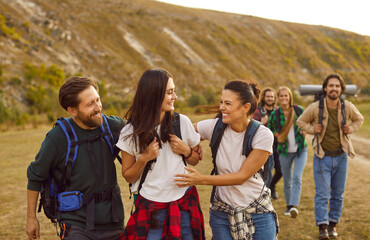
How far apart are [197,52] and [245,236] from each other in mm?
67666

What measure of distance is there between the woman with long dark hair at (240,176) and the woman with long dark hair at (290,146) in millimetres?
3805

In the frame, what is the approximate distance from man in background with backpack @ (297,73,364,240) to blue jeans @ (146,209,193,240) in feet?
11.3

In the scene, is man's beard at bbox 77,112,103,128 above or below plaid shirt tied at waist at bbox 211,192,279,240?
above

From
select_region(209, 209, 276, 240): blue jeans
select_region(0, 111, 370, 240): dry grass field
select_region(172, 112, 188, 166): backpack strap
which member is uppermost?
select_region(172, 112, 188, 166): backpack strap

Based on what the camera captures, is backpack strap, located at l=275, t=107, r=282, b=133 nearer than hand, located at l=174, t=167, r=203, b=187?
No

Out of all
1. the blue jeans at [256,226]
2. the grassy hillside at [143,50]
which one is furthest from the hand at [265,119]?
the grassy hillside at [143,50]

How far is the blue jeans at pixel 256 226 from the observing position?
324 centimetres

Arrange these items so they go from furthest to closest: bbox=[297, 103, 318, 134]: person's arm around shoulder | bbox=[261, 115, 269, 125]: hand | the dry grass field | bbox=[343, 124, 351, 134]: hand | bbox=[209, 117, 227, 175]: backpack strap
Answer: bbox=[261, 115, 269, 125]: hand → the dry grass field → bbox=[297, 103, 318, 134]: person's arm around shoulder → bbox=[343, 124, 351, 134]: hand → bbox=[209, 117, 227, 175]: backpack strap

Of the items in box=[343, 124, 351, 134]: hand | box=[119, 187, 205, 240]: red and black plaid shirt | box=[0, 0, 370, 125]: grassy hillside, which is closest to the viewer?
box=[119, 187, 205, 240]: red and black plaid shirt

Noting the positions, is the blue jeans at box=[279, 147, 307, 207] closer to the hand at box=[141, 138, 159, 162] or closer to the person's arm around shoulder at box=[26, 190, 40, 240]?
the hand at box=[141, 138, 159, 162]

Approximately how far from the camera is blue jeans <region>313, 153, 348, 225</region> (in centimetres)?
583

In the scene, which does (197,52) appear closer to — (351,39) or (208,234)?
(351,39)

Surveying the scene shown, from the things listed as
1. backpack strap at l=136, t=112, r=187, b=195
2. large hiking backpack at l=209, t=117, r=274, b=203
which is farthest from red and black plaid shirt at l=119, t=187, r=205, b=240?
large hiking backpack at l=209, t=117, r=274, b=203

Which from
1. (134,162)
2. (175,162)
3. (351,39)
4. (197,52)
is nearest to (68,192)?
(134,162)
